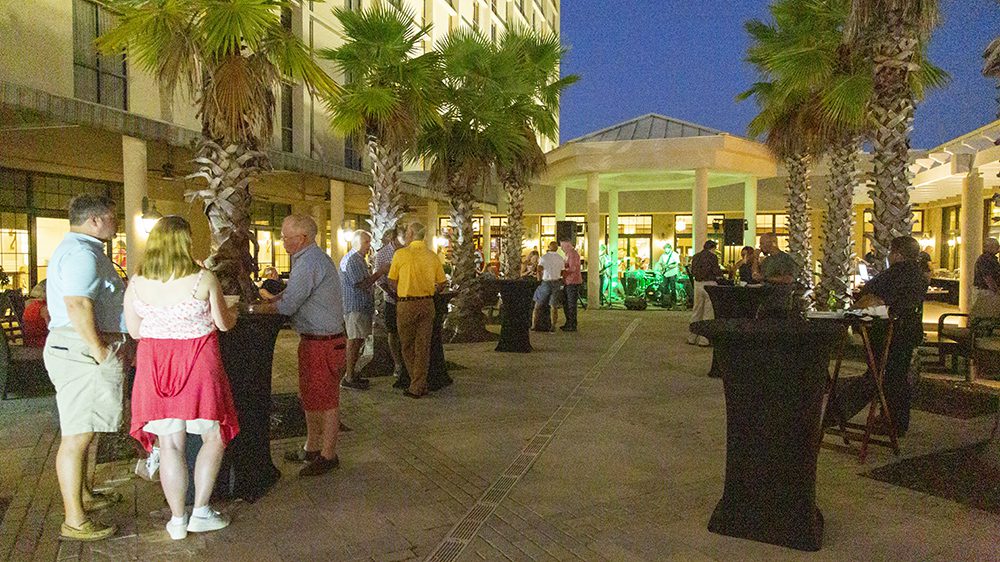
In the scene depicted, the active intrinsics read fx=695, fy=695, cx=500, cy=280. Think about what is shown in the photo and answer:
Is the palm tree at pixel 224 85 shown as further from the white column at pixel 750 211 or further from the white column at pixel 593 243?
the white column at pixel 750 211

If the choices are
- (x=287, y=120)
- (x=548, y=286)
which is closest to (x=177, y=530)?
(x=548, y=286)

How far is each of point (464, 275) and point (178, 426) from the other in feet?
30.5

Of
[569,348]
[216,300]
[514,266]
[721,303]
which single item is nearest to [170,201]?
[514,266]

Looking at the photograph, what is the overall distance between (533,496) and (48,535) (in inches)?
112

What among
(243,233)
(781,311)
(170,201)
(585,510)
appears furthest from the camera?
(170,201)

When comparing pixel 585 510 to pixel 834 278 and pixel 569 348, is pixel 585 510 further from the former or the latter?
pixel 834 278

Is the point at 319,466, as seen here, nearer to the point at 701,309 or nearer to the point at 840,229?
the point at 701,309

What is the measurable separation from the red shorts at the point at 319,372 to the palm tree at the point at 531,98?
31.3 feet

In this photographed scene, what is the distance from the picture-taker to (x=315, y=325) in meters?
4.88

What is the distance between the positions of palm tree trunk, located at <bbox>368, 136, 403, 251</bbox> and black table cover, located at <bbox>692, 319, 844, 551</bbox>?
8.02 meters

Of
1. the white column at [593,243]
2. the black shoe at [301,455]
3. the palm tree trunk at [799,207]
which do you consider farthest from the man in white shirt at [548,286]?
the black shoe at [301,455]

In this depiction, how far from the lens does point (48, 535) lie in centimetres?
392

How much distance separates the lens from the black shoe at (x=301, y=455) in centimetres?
513

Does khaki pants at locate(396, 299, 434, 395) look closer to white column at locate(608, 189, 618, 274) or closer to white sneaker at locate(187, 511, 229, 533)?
white sneaker at locate(187, 511, 229, 533)
